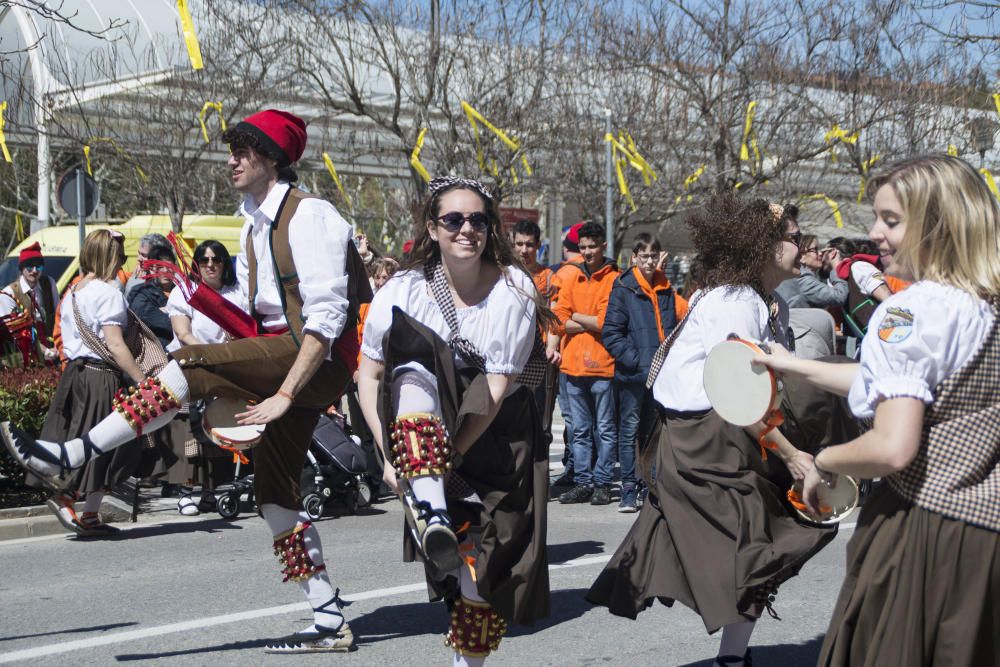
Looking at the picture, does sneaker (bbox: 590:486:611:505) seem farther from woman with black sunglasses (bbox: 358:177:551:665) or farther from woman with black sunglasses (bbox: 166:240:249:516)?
woman with black sunglasses (bbox: 358:177:551:665)

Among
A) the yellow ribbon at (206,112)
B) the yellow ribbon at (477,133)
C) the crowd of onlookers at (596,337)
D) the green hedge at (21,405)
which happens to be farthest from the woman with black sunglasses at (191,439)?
the yellow ribbon at (477,133)

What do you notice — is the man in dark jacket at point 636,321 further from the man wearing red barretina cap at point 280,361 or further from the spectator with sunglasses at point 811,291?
the man wearing red barretina cap at point 280,361

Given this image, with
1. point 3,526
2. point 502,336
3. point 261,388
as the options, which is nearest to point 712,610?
point 502,336

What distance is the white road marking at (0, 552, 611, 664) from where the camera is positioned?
5227mm

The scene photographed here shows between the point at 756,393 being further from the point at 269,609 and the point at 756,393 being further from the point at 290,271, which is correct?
the point at 269,609

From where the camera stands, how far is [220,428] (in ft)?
15.4

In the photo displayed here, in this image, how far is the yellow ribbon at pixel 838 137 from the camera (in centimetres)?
2191

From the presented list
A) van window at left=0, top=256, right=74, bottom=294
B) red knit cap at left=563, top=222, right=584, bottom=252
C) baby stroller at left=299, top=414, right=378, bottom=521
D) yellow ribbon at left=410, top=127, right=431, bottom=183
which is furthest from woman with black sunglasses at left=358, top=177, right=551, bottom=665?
yellow ribbon at left=410, top=127, right=431, bottom=183

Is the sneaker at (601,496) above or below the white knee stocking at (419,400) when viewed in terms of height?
below

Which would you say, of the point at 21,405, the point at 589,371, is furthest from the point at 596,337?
the point at 21,405

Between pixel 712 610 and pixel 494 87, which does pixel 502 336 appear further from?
pixel 494 87

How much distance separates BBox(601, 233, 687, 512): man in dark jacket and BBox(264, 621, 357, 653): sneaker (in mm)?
4030

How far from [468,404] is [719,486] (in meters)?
1.03

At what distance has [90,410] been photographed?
8.02 meters
